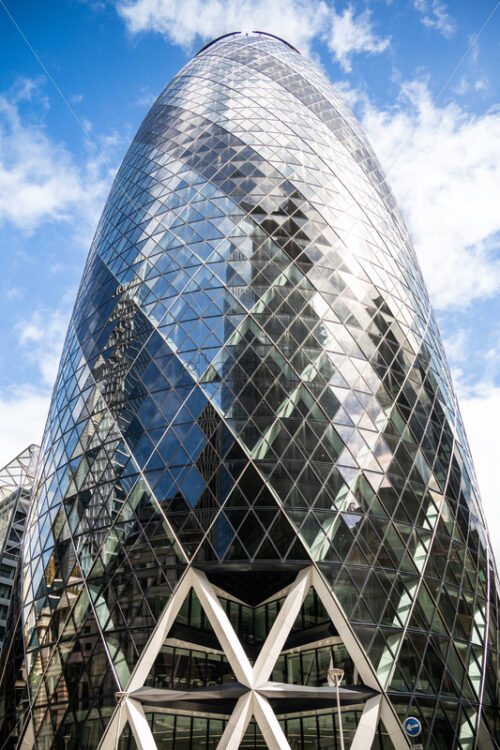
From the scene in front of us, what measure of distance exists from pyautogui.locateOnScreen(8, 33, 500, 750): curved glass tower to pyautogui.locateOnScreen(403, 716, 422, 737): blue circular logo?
11.3 inches

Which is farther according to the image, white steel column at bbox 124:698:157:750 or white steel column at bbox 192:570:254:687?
white steel column at bbox 192:570:254:687

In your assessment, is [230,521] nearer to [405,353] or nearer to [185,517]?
[185,517]

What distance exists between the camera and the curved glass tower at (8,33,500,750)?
65.0 ft

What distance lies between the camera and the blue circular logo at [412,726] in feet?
59.9

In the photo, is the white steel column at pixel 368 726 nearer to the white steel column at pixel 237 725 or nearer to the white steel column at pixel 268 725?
the white steel column at pixel 268 725

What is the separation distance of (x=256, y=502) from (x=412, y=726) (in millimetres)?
9212

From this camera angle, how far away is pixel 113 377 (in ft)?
90.7

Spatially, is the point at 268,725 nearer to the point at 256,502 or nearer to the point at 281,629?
the point at 281,629

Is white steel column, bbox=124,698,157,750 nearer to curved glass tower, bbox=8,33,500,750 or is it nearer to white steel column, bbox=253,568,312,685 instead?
curved glass tower, bbox=8,33,500,750

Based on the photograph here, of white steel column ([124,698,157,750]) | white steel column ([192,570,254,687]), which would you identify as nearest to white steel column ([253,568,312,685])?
white steel column ([192,570,254,687])

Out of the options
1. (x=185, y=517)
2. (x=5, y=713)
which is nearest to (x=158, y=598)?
(x=185, y=517)

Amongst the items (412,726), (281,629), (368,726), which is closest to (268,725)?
(281,629)

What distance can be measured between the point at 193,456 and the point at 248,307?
7898mm

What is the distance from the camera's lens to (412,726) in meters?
18.3
